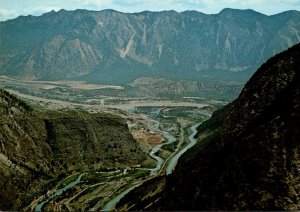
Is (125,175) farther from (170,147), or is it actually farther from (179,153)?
(170,147)

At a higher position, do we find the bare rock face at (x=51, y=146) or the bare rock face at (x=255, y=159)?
the bare rock face at (x=255, y=159)

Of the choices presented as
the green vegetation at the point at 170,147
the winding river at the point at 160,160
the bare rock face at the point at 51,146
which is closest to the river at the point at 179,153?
the winding river at the point at 160,160

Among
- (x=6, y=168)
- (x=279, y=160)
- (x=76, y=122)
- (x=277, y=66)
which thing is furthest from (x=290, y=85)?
(x=76, y=122)

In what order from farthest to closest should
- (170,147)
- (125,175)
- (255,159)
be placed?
1. (170,147)
2. (125,175)
3. (255,159)

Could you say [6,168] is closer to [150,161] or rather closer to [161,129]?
[150,161]

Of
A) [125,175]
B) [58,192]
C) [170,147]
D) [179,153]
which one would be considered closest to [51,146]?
[125,175]

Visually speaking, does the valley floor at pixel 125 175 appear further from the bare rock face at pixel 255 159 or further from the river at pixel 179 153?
the bare rock face at pixel 255 159
